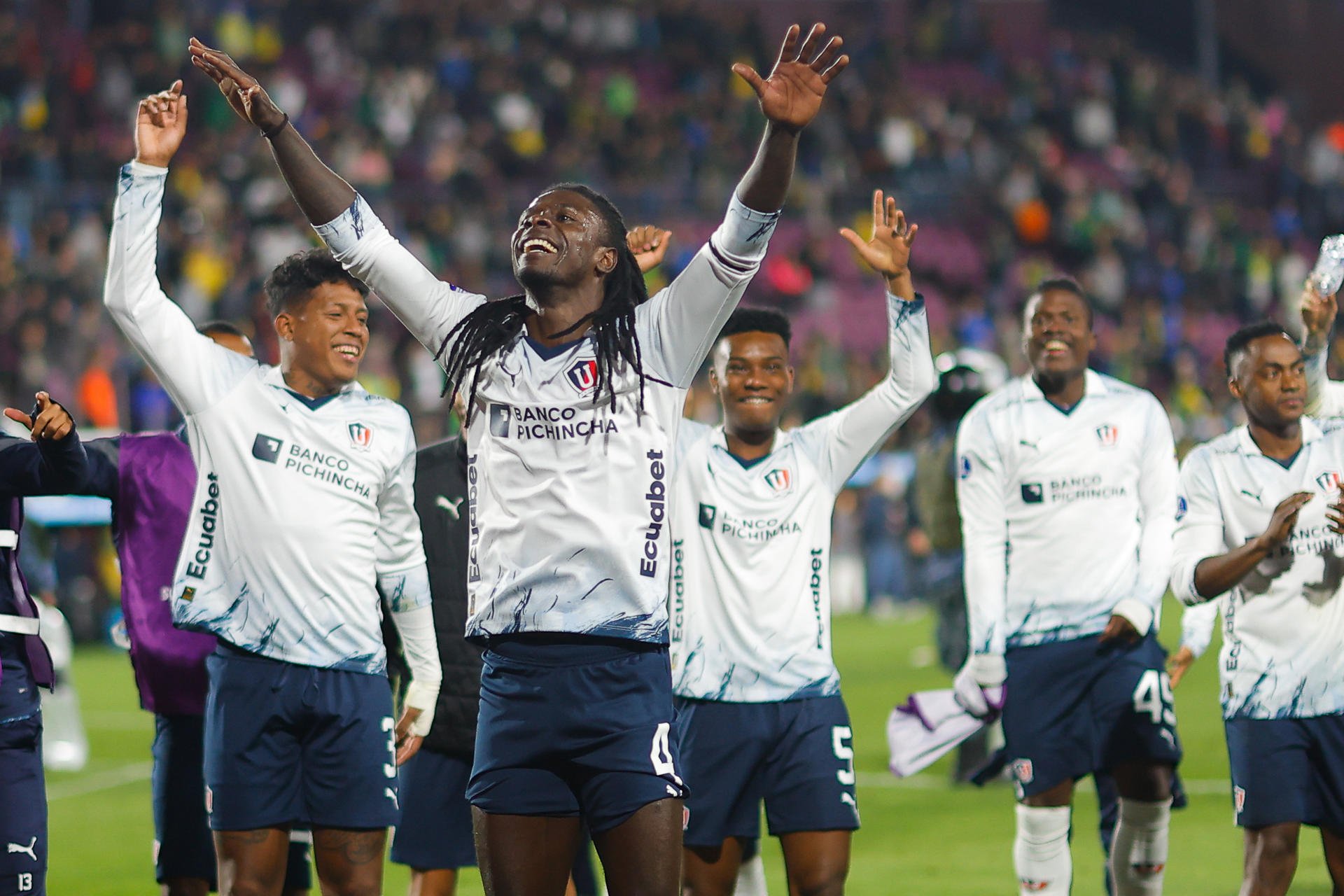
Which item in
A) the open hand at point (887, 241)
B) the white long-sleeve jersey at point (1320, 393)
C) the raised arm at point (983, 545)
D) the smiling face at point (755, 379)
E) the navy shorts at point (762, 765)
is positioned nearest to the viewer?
the open hand at point (887, 241)

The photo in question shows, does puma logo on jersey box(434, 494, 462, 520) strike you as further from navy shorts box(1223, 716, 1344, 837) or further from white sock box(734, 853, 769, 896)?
navy shorts box(1223, 716, 1344, 837)

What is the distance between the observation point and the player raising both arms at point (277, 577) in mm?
5039

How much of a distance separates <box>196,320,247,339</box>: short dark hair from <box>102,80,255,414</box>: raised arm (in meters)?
1.24

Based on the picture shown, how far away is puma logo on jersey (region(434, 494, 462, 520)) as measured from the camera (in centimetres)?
623

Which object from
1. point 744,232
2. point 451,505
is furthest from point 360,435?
point 744,232

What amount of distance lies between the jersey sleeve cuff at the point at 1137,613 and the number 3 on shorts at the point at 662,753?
2.97 metres

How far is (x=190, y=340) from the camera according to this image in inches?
207

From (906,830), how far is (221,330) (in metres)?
4.52

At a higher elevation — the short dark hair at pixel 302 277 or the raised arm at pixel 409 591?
the short dark hair at pixel 302 277

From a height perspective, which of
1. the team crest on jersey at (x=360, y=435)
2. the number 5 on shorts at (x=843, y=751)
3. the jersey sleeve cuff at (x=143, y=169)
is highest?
the jersey sleeve cuff at (x=143, y=169)

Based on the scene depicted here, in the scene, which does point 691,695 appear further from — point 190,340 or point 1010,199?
point 1010,199

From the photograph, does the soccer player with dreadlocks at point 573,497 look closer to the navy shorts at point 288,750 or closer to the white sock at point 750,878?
the navy shorts at point 288,750

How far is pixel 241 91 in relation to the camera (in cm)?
416

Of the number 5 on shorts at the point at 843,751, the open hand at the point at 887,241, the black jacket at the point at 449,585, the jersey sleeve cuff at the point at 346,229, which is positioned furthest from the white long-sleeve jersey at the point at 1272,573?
the jersey sleeve cuff at the point at 346,229
